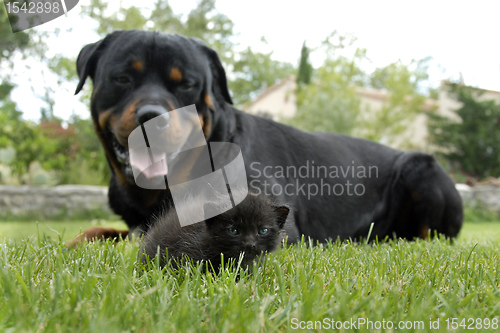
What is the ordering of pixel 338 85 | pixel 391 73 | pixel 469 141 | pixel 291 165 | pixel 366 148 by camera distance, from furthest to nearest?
pixel 391 73
pixel 338 85
pixel 469 141
pixel 366 148
pixel 291 165

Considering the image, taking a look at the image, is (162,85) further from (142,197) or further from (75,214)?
(75,214)

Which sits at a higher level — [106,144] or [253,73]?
[106,144]

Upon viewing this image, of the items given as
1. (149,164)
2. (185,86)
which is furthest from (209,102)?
(149,164)

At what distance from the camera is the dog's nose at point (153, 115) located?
2.65 meters

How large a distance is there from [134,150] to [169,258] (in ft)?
3.61

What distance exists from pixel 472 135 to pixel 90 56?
51.9 feet

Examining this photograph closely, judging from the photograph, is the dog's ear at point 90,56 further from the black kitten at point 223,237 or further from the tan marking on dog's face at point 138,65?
the black kitten at point 223,237

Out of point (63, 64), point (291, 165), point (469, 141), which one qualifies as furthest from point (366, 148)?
point (469, 141)

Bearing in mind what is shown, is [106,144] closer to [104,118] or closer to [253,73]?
[104,118]

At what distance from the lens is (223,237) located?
203 centimetres

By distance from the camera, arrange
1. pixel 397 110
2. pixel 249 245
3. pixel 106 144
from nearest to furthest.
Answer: pixel 249 245 < pixel 106 144 < pixel 397 110

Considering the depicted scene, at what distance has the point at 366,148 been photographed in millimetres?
4316

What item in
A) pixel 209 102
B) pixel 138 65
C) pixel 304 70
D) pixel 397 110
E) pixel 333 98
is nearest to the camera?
pixel 138 65

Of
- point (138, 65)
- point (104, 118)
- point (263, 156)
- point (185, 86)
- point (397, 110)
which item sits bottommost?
point (397, 110)
